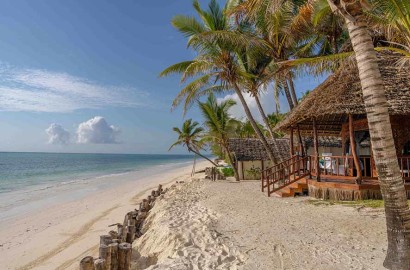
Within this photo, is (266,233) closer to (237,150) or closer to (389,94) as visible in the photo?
(389,94)

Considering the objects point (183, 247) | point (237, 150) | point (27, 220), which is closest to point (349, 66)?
point (183, 247)

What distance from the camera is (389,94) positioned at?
9398 millimetres

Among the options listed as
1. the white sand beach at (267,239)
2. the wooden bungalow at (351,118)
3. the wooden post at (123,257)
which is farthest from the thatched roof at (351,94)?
the wooden post at (123,257)

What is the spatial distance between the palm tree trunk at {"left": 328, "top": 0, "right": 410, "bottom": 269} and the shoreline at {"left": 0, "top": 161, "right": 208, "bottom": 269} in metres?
6.70

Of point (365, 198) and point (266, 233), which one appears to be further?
point (365, 198)

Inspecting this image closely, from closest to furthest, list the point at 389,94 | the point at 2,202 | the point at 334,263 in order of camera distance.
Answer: the point at 334,263 → the point at 389,94 → the point at 2,202

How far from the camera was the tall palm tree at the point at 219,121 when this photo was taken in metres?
22.0

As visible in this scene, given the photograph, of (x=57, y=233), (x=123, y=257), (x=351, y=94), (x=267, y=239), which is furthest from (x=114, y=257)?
(x=351, y=94)

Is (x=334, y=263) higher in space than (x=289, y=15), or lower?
lower

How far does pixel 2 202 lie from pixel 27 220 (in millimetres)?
6567

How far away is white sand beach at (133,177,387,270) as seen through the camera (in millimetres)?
4988

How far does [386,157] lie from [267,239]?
9.86 ft

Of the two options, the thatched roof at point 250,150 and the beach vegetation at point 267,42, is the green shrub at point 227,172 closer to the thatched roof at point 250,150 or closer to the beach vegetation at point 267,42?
the thatched roof at point 250,150

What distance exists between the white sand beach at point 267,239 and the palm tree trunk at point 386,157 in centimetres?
71
